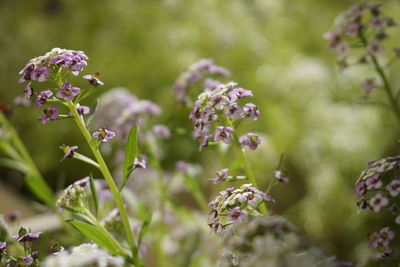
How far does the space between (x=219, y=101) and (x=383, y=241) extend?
0.30 meters

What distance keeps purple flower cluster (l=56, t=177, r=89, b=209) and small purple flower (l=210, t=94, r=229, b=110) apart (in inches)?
10.7

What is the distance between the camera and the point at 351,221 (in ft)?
6.14

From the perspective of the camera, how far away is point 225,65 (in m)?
2.63

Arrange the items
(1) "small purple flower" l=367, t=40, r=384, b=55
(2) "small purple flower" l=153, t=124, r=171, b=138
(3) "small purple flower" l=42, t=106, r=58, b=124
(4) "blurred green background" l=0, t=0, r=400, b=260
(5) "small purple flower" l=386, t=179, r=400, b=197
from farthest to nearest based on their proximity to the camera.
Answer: (4) "blurred green background" l=0, t=0, r=400, b=260 → (2) "small purple flower" l=153, t=124, r=171, b=138 → (1) "small purple flower" l=367, t=40, r=384, b=55 → (3) "small purple flower" l=42, t=106, r=58, b=124 → (5) "small purple flower" l=386, t=179, r=400, b=197

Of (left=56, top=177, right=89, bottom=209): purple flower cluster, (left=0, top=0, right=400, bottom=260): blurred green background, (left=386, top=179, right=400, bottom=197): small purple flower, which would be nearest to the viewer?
(left=386, top=179, right=400, bottom=197): small purple flower

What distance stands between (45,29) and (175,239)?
185 cm

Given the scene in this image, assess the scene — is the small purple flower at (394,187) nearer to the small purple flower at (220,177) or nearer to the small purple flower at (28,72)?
the small purple flower at (220,177)

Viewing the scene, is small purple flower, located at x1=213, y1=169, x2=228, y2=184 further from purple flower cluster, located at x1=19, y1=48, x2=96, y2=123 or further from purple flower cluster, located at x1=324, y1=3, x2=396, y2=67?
purple flower cluster, located at x1=324, y1=3, x2=396, y2=67

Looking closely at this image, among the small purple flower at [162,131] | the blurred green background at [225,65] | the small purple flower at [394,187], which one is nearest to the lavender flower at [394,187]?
the small purple flower at [394,187]

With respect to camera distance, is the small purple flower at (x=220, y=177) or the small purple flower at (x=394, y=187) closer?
the small purple flower at (x=394, y=187)

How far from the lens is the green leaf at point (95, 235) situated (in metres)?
0.72

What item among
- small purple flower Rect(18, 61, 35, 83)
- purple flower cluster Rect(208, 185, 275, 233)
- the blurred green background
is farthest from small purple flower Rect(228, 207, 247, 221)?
the blurred green background

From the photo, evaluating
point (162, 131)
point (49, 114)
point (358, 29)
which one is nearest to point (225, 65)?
point (162, 131)

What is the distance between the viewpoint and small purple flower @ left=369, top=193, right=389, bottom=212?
1.94 ft
